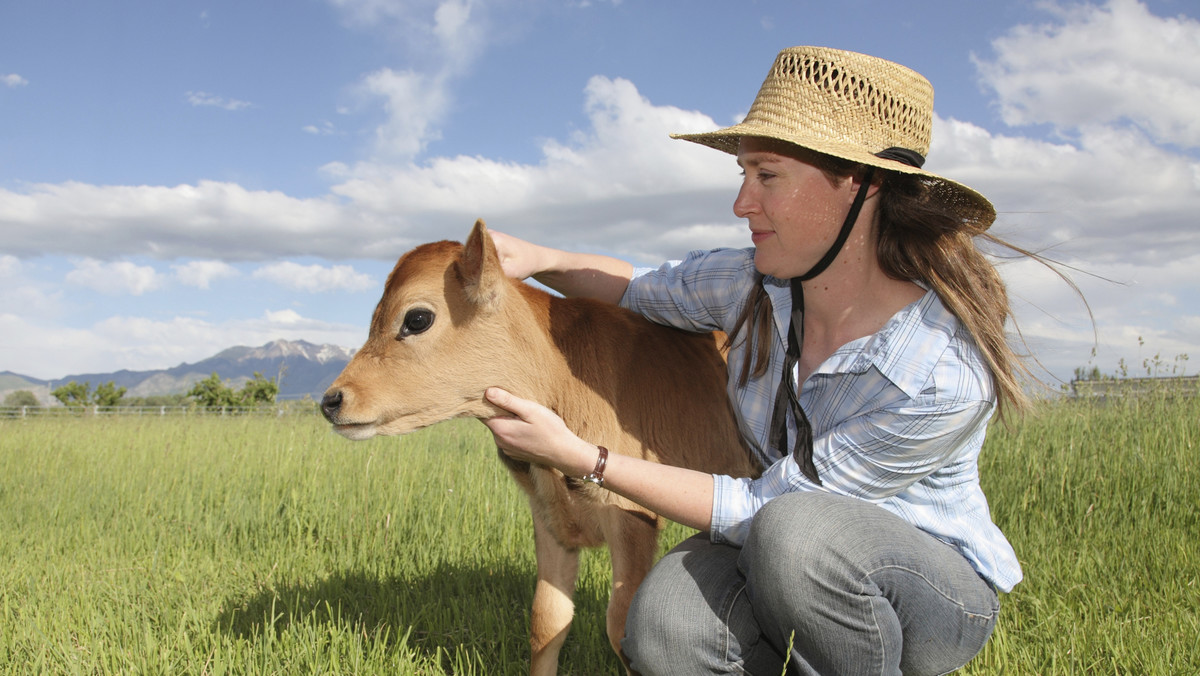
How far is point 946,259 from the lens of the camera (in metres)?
2.73

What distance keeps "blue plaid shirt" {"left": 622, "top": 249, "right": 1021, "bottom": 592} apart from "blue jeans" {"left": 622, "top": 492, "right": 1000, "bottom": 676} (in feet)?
0.44

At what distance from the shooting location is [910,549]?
97.9 inches

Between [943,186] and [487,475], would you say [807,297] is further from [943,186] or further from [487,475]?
[487,475]

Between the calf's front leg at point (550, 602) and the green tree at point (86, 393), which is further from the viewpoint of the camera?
the green tree at point (86, 393)

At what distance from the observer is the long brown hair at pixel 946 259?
8.66 ft

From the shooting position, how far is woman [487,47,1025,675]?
247 cm

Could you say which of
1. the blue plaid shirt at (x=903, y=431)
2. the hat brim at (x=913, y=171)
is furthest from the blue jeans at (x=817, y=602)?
the hat brim at (x=913, y=171)

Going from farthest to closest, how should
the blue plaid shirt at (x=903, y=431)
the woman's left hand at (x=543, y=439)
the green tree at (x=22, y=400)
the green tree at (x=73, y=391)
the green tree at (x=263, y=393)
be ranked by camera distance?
the green tree at (x=73, y=391) < the green tree at (x=22, y=400) < the green tree at (x=263, y=393) < the woman's left hand at (x=543, y=439) < the blue plaid shirt at (x=903, y=431)

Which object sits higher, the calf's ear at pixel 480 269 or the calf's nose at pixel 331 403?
the calf's ear at pixel 480 269

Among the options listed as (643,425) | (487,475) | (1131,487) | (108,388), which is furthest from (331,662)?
(108,388)

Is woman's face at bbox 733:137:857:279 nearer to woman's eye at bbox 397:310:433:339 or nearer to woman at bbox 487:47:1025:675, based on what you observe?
woman at bbox 487:47:1025:675

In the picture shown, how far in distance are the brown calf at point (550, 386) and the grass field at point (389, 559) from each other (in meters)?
0.87

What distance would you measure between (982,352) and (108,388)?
75.8 metres

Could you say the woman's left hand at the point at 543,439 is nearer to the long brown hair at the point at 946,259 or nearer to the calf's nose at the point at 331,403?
the calf's nose at the point at 331,403
